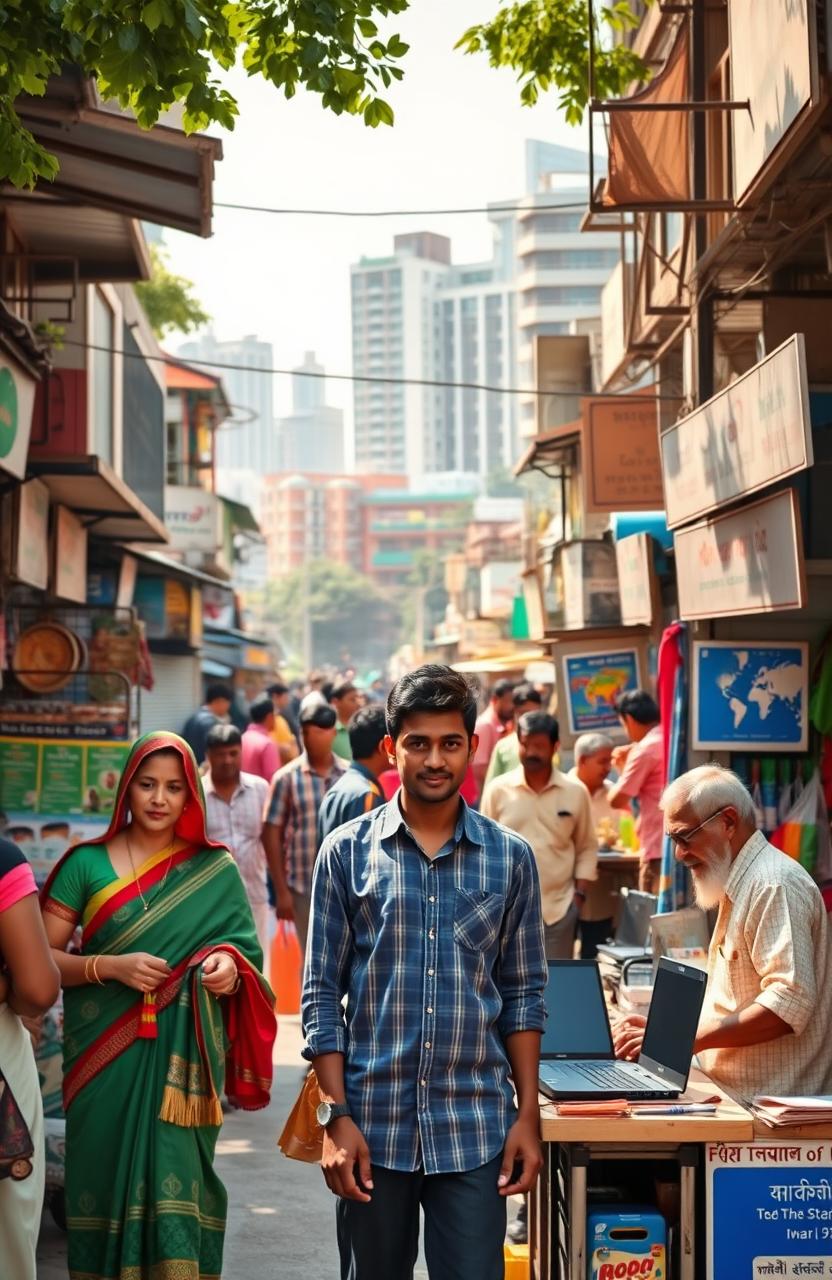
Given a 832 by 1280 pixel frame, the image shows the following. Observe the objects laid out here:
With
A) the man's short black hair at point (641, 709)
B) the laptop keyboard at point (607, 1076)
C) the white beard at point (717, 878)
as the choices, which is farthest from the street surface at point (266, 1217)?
the man's short black hair at point (641, 709)

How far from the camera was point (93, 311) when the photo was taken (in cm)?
1420

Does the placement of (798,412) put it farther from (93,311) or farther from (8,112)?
(93,311)

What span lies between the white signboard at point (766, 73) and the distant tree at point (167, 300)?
20.2 metres

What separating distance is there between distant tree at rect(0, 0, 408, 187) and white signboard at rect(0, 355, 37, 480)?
3.39 meters

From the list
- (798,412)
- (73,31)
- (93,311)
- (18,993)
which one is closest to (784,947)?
(18,993)

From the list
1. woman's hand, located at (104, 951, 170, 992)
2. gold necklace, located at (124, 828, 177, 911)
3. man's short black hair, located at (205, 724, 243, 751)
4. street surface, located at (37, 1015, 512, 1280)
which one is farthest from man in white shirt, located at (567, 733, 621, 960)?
woman's hand, located at (104, 951, 170, 992)

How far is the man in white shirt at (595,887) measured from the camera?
9.79m

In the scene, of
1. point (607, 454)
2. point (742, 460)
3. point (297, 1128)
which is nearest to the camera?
point (297, 1128)

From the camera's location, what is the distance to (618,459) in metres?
14.8

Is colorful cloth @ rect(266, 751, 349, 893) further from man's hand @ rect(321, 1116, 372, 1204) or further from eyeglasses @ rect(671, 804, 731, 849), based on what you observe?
man's hand @ rect(321, 1116, 372, 1204)

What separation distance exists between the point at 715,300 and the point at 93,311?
22.6 ft

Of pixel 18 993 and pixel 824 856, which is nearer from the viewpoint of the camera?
pixel 18 993

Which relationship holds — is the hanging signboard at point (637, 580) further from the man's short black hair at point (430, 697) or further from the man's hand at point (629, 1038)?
the man's short black hair at point (430, 697)

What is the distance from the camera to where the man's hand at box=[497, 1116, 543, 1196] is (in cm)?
369
